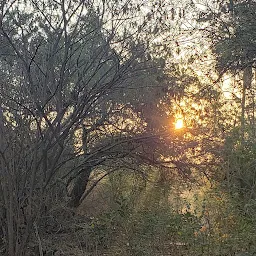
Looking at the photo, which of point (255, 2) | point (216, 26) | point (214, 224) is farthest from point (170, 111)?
point (214, 224)

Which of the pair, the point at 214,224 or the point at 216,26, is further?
the point at 216,26

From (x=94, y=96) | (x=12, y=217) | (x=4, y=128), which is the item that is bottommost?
(x=12, y=217)

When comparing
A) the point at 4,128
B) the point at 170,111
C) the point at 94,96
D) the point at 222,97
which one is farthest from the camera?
the point at 170,111

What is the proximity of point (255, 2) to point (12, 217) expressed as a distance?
5319 millimetres

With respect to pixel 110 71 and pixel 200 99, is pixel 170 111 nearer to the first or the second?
pixel 200 99

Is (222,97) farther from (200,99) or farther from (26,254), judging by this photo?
(26,254)

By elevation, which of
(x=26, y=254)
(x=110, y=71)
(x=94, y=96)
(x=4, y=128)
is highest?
(x=110, y=71)

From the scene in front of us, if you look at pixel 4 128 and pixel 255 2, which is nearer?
pixel 4 128

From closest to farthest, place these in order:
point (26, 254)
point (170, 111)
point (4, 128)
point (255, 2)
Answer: point (4, 128)
point (26, 254)
point (255, 2)
point (170, 111)

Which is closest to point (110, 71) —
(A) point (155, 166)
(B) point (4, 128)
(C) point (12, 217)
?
(B) point (4, 128)

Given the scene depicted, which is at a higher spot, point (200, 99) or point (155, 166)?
point (200, 99)

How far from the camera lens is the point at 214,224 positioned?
6344mm

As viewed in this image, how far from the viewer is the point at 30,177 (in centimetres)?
520

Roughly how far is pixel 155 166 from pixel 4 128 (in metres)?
6.31
